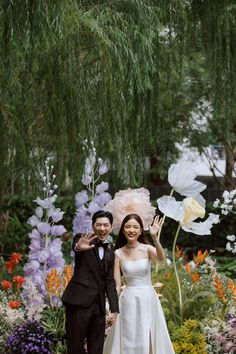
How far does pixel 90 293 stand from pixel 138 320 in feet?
1.38

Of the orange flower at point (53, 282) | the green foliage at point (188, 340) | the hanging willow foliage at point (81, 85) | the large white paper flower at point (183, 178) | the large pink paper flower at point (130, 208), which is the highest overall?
the hanging willow foliage at point (81, 85)

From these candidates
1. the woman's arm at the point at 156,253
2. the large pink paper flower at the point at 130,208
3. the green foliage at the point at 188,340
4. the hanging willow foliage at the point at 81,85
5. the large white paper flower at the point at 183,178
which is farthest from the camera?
the hanging willow foliage at the point at 81,85

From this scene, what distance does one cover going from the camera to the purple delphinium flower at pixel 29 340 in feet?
16.2

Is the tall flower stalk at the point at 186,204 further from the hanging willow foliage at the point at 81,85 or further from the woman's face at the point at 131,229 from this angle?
the hanging willow foliage at the point at 81,85

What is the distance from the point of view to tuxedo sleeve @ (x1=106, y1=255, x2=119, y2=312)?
169 inches

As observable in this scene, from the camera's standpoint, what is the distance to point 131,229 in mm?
4520

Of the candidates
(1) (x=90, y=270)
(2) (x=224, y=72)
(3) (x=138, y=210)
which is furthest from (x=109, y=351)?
(2) (x=224, y=72)

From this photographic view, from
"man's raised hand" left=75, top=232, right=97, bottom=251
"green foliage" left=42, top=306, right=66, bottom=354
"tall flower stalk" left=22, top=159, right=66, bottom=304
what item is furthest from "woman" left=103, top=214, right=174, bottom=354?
"tall flower stalk" left=22, top=159, right=66, bottom=304

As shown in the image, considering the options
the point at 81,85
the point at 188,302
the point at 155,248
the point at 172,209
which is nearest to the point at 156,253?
the point at 155,248

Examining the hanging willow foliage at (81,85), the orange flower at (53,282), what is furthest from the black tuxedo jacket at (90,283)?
the hanging willow foliage at (81,85)

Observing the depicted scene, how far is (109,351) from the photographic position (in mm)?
4559

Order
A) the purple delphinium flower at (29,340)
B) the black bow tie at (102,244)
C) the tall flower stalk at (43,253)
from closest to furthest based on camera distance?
the black bow tie at (102,244), the purple delphinium flower at (29,340), the tall flower stalk at (43,253)

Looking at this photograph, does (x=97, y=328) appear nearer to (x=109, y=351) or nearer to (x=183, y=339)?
(x=109, y=351)

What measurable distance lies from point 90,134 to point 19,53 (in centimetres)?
112
